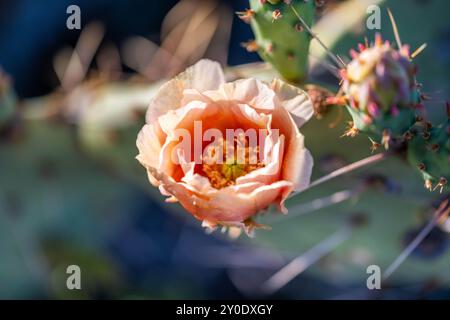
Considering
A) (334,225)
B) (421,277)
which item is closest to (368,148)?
(334,225)

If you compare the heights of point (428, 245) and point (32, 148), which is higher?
point (32, 148)

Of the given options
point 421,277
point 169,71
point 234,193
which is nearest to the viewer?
point 234,193

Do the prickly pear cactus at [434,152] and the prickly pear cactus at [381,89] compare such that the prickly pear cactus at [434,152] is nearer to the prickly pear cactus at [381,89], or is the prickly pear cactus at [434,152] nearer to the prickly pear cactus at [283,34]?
the prickly pear cactus at [381,89]

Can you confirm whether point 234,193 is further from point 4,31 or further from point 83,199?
point 4,31

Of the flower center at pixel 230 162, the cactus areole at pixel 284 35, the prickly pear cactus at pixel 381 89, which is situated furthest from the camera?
the cactus areole at pixel 284 35

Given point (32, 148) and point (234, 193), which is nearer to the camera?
point (234, 193)

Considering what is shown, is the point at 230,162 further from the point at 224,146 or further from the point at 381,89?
the point at 381,89

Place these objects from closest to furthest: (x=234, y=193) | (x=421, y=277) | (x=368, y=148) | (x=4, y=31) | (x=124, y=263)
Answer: (x=234, y=193) < (x=368, y=148) < (x=421, y=277) < (x=124, y=263) < (x=4, y=31)

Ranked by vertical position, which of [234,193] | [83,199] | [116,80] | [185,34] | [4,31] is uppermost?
[4,31]

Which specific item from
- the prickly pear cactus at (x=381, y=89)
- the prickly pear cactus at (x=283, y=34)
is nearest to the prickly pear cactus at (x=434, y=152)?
the prickly pear cactus at (x=381, y=89)
